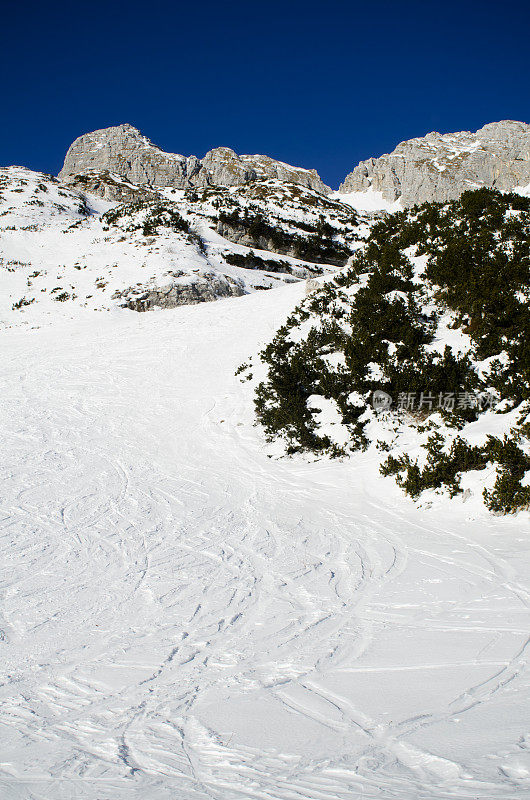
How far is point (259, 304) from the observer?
24406 mm

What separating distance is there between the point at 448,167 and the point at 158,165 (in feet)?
253

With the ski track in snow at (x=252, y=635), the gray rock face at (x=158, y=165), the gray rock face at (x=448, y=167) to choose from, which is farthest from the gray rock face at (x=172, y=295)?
the gray rock face at (x=448, y=167)

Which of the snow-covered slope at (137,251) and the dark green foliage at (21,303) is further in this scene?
the snow-covered slope at (137,251)

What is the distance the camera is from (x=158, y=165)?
352ft

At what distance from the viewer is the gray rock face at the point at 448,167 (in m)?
108

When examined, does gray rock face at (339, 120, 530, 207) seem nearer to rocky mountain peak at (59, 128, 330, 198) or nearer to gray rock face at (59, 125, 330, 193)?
gray rock face at (59, 125, 330, 193)

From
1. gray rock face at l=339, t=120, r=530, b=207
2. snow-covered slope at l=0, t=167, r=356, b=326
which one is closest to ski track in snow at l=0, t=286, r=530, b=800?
snow-covered slope at l=0, t=167, r=356, b=326

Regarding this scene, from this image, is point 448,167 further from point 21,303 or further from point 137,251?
point 21,303

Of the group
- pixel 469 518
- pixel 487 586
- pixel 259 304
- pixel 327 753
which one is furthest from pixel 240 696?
pixel 259 304

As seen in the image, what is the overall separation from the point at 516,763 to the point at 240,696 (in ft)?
6.51

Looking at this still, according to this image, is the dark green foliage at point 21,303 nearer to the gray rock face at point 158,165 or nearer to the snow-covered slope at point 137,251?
the snow-covered slope at point 137,251

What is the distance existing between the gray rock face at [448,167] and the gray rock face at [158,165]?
18676 millimetres

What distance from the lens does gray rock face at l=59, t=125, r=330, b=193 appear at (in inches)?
4011

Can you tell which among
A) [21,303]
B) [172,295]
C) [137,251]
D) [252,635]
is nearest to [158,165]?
[137,251]
